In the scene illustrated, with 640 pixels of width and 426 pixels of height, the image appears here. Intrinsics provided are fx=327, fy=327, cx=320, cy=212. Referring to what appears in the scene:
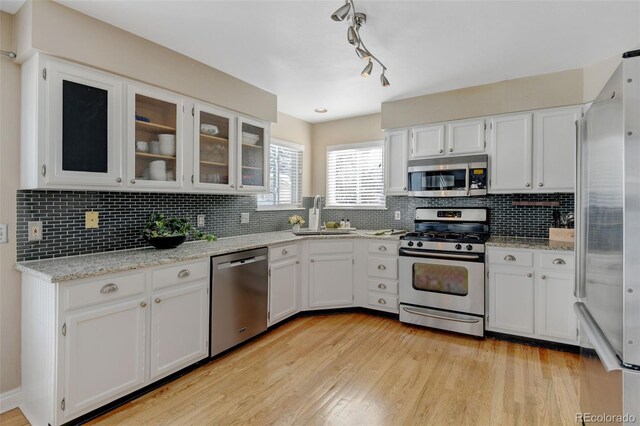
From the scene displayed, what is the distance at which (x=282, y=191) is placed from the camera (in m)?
4.44

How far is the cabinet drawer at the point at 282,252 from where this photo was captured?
10.6 feet

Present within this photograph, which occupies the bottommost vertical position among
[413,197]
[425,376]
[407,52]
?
[425,376]

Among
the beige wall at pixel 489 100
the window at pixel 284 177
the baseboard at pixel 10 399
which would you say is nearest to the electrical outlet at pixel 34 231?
the baseboard at pixel 10 399

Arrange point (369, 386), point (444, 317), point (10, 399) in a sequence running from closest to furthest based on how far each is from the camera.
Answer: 1. point (10, 399)
2. point (369, 386)
3. point (444, 317)

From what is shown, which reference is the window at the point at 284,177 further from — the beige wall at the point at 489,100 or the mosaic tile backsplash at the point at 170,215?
the beige wall at the point at 489,100

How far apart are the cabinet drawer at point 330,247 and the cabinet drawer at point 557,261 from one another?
1868 mm

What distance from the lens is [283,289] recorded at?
11.1ft

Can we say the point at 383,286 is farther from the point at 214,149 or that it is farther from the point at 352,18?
the point at 352,18

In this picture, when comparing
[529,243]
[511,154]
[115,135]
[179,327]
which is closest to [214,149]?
[115,135]

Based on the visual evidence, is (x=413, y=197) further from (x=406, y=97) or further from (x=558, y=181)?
(x=558, y=181)

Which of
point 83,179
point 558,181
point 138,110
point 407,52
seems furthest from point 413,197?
point 83,179

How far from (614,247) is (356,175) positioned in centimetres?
358

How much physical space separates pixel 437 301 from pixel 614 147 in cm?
246

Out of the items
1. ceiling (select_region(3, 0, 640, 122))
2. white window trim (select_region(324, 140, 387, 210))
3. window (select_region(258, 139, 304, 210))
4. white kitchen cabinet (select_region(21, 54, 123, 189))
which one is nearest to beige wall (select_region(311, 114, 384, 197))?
white window trim (select_region(324, 140, 387, 210))
